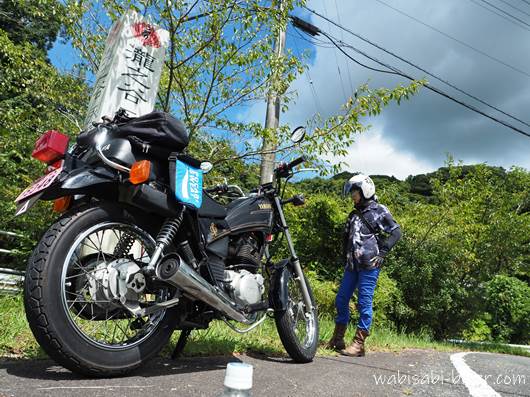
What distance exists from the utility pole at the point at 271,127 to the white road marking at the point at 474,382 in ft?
11.8

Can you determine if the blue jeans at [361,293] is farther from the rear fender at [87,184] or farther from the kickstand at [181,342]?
the rear fender at [87,184]

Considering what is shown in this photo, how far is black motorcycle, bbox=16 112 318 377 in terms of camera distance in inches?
81.2

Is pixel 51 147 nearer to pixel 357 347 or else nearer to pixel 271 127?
pixel 357 347

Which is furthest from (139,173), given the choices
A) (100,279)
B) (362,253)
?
(362,253)

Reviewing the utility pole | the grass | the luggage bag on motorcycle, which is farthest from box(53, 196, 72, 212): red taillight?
the utility pole

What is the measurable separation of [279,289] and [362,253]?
1.27 m

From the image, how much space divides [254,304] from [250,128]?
3939 millimetres

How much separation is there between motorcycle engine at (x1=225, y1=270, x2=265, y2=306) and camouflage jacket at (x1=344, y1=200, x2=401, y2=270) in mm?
1641

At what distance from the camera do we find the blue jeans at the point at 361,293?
169 inches

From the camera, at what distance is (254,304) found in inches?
121

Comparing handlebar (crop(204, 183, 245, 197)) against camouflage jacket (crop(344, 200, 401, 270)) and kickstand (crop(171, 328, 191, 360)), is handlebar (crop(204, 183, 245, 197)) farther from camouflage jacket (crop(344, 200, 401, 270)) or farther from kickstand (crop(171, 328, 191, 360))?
camouflage jacket (crop(344, 200, 401, 270))

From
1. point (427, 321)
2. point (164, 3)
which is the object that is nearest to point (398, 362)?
point (164, 3)

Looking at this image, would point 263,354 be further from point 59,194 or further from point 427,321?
point 427,321

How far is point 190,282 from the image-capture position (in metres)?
2.38
